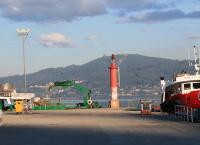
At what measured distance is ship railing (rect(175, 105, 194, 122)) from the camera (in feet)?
118

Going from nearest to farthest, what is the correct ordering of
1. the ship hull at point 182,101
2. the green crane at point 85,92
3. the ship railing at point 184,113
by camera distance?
the ship railing at point 184,113 < the ship hull at point 182,101 < the green crane at point 85,92

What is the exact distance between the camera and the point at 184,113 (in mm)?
37250

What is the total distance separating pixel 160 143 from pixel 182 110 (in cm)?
1917

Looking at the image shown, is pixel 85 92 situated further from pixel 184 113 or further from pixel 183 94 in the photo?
pixel 184 113

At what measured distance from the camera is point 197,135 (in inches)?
932

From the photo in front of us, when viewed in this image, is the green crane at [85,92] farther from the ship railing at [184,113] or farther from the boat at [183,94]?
the ship railing at [184,113]

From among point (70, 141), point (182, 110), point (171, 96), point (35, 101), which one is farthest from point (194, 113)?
point (35, 101)

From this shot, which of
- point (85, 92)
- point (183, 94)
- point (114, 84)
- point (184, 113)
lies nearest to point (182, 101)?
point (183, 94)

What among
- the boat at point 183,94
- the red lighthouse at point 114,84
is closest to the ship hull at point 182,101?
the boat at point 183,94

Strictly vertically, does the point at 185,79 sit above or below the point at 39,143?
above

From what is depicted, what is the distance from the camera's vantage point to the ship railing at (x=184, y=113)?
1412 inches

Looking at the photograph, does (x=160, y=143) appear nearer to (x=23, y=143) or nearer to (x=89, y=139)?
(x=89, y=139)

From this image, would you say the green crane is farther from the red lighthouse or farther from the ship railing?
the ship railing

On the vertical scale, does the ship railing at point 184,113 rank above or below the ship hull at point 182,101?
below
